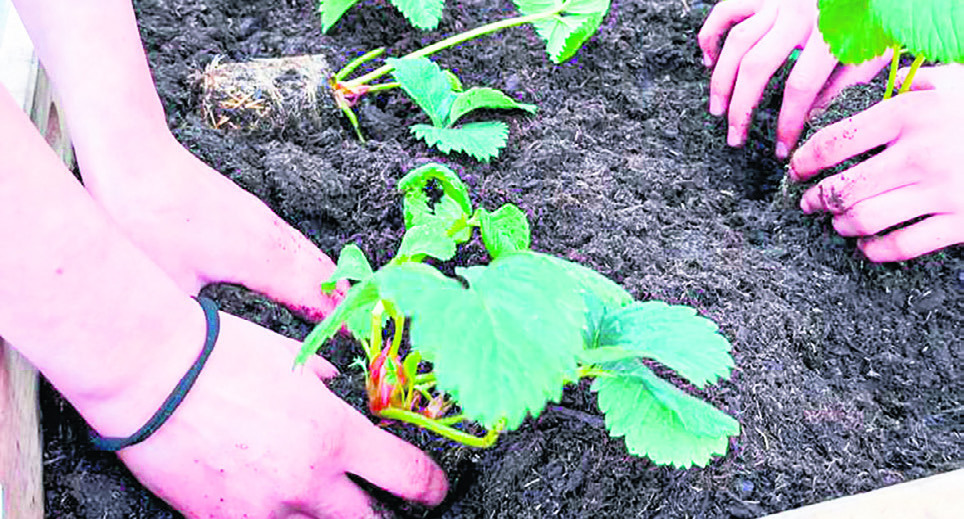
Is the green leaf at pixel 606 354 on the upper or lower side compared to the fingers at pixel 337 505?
upper

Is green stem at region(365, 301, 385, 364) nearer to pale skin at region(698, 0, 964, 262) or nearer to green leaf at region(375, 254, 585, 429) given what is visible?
green leaf at region(375, 254, 585, 429)

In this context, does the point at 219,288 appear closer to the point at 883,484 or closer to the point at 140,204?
the point at 140,204

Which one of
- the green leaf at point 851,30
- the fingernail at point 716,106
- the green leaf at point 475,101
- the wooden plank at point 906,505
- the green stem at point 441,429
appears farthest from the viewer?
the fingernail at point 716,106

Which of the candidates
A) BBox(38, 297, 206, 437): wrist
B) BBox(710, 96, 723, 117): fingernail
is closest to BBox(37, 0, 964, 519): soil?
BBox(710, 96, 723, 117): fingernail

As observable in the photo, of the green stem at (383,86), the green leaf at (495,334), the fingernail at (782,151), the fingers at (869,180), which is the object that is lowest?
the fingernail at (782,151)

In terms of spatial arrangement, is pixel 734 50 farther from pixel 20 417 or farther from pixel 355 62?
pixel 20 417

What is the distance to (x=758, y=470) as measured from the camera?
42.3 inches

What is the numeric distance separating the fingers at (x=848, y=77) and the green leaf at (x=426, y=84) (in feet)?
1.67

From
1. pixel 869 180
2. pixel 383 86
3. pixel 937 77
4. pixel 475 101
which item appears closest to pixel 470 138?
pixel 475 101

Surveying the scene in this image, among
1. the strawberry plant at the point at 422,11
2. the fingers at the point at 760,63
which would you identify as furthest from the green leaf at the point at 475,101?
the fingers at the point at 760,63

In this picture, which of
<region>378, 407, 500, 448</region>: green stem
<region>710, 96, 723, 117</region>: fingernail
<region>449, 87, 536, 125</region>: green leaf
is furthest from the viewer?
<region>710, 96, 723, 117</region>: fingernail

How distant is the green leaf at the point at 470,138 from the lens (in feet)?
4.54

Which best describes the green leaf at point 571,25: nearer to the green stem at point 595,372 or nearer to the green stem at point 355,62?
the green stem at point 355,62

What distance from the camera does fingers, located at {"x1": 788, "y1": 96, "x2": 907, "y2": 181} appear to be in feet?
4.38
